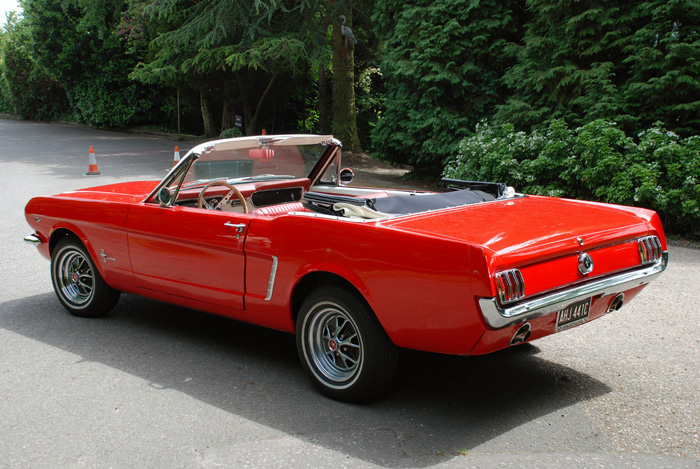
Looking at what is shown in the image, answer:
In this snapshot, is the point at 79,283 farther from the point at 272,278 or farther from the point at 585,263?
the point at 585,263

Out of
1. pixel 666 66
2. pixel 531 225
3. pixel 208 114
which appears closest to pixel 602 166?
pixel 666 66

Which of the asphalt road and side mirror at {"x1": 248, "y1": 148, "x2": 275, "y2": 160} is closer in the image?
the asphalt road

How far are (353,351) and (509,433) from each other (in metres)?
0.99

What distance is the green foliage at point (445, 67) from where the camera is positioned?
12664 millimetres

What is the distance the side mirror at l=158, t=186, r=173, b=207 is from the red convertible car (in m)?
0.02

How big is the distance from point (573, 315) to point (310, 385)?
63.4 inches

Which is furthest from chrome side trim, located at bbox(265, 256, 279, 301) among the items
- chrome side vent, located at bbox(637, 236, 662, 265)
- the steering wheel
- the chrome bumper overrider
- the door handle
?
chrome side vent, located at bbox(637, 236, 662, 265)

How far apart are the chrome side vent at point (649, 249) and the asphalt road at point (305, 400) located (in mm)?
776

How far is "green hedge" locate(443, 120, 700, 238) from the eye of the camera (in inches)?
344

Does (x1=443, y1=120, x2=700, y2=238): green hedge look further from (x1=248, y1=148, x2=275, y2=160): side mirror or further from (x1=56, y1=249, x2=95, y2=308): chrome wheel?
(x1=56, y1=249, x2=95, y2=308): chrome wheel

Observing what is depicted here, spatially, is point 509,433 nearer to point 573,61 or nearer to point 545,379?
point 545,379

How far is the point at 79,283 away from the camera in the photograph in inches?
214

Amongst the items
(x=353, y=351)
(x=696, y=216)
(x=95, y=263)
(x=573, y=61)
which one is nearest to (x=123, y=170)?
(x=573, y=61)

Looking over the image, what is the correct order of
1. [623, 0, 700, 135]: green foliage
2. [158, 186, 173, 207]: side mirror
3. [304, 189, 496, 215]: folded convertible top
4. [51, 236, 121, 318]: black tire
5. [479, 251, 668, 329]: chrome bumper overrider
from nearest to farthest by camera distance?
[479, 251, 668, 329]: chrome bumper overrider, [304, 189, 496, 215]: folded convertible top, [158, 186, 173, 207]: side mirror, [51, 236, 121, 318]: black tire, [623, 0, 700, 135]: green foliage
